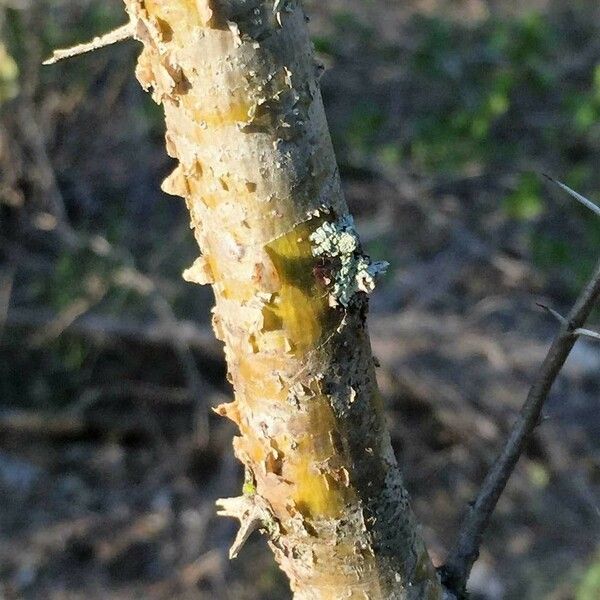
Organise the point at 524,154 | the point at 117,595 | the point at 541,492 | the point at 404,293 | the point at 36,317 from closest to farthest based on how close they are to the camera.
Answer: the point at 117,595
the point at 541,492
the point at 36,317
the point at 404,293
the point at 524,154

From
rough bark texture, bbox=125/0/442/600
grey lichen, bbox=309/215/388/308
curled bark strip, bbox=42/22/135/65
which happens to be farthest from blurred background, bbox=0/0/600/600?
curled bark strip, bbox=42/22/135/65

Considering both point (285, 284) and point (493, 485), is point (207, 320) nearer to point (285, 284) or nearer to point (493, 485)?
point (493, 485)

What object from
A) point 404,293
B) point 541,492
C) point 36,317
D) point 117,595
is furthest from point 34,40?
point 541,492

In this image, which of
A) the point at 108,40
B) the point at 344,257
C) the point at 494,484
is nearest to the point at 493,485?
the point at 494,484

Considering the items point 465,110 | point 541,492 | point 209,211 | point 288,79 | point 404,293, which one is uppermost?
point 288,79

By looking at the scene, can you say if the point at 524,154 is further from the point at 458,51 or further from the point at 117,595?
the point at 117,595

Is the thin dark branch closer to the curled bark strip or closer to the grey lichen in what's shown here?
the grey lichen

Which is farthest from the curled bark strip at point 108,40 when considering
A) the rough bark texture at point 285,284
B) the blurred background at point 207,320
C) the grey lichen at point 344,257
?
the blurred background at point 207,320
